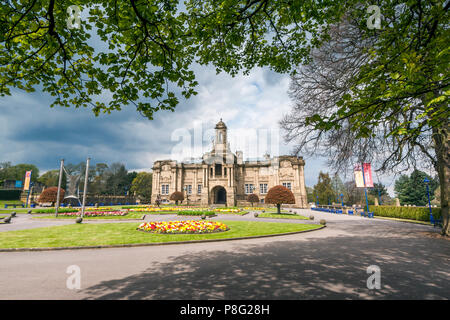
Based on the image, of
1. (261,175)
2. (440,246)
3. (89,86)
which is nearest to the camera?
(89,86)

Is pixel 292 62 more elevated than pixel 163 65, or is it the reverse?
pixel 292 62

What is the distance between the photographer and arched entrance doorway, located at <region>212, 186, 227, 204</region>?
51.2 metres

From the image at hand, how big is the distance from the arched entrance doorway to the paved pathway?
140 ft

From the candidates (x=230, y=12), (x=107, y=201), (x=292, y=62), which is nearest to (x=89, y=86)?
(x=230, y=12)

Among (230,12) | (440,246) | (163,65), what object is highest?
(230,12)

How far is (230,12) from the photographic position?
18.0ft

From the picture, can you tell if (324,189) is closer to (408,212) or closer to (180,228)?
(408,212)

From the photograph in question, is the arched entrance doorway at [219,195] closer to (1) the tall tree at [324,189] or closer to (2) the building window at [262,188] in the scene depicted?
(2) the building window at [262,188]

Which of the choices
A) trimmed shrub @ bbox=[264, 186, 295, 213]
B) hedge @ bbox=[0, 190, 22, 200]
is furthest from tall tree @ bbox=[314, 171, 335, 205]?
hedge @ bbox=[0, 190, 22, 200]

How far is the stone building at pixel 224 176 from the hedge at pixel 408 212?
17361 mm

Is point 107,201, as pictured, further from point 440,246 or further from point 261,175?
point 440,246

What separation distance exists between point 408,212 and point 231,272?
2773 cm

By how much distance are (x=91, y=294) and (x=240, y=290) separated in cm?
304
